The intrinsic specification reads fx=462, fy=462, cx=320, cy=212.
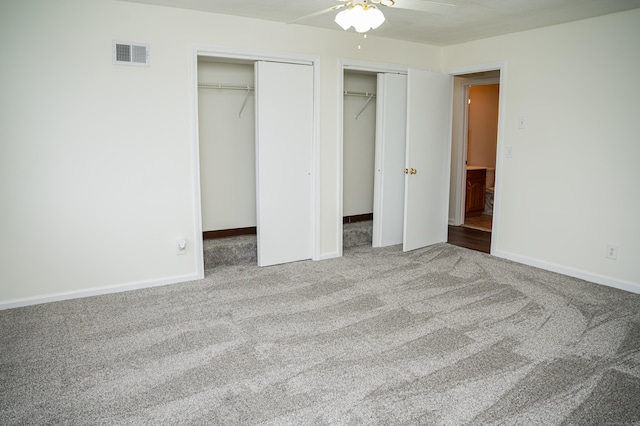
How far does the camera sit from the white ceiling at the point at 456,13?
3635 mm

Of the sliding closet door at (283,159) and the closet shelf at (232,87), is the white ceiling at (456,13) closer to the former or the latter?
the sliding closet door at (283,159)

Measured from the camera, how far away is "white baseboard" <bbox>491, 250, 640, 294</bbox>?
396cm

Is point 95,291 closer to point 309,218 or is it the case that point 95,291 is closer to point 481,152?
point 309,218

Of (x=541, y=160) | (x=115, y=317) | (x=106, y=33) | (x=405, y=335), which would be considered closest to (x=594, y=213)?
(x=541, y=160)

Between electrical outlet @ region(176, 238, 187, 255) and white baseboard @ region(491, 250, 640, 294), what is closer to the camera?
white baseboard @ region(491, 250, 640, 294)

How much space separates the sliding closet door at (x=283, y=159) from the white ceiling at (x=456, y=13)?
55 cm

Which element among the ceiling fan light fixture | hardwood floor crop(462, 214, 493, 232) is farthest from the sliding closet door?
hardwood floor crop(462, 214, 493, 232)

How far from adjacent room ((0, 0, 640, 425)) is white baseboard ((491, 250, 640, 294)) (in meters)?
0.02

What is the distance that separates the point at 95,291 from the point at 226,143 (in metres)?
1.91

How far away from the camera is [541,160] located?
4543 millimetres

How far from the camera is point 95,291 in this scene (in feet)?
12.6

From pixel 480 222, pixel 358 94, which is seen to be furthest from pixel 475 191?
pixel 358 94

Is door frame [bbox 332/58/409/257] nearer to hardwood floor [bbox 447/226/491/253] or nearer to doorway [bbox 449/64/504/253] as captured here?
doorway [bbox 449/64/504/253]

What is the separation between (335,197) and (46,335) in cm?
293
